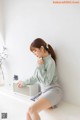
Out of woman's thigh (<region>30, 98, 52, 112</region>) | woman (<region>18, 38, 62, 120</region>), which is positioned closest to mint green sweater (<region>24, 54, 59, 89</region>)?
woman (<region>18, 38, 62, 120</region>)

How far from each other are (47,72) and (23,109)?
20.1 inches

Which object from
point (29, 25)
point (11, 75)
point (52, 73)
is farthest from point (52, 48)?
point (11, 75)

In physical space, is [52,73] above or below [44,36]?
below

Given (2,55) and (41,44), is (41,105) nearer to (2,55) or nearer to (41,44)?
(41,44)

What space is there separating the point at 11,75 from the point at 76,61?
3.49ft

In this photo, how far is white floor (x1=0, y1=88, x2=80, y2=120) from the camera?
187 centimetres

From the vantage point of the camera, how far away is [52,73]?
2.05 metres

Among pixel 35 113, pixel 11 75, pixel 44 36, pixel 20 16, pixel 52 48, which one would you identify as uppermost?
pixel 20 16

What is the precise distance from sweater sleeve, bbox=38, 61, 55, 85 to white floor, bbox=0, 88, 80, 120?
286 mm

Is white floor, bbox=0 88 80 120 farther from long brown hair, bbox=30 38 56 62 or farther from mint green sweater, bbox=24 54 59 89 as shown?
long brown hair, bbox=30 38 56 62

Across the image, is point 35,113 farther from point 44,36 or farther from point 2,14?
point 2,14

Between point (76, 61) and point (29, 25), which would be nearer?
point (76, 61)

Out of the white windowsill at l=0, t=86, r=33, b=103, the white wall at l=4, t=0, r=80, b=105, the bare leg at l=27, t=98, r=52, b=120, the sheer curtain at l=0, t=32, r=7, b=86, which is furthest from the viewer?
the sheer curtain at l=0, t=32, r=7, b=86

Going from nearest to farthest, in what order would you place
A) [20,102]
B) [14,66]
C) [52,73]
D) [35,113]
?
[35,113] < [52,73] < [20,102] < [14,66]
